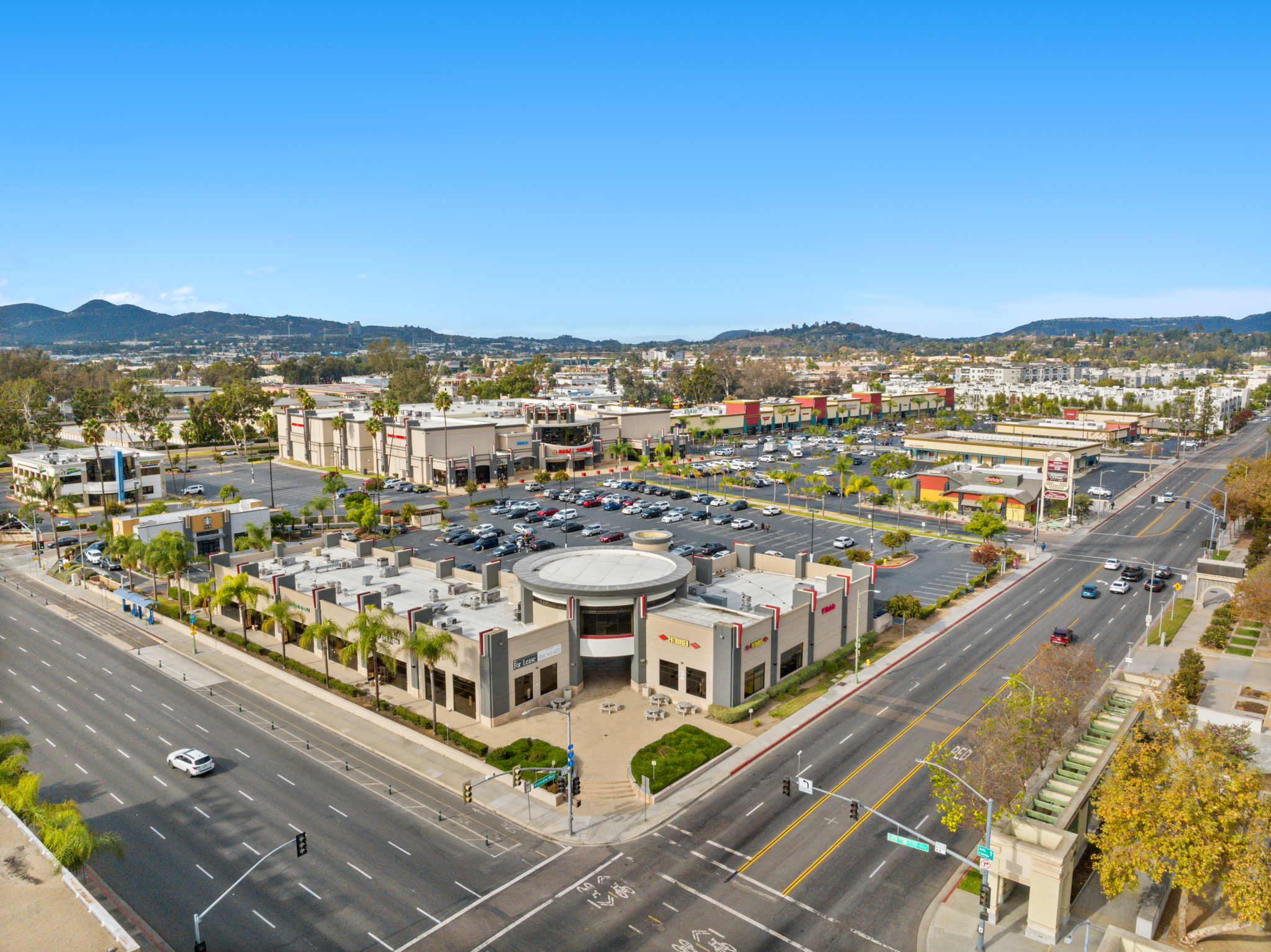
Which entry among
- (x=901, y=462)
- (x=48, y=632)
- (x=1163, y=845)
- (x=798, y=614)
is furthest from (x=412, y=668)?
(x=901, y=462)

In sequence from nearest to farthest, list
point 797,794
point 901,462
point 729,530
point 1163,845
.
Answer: point 1163,845 → point 797,794 → point 729,530 → point 901,462

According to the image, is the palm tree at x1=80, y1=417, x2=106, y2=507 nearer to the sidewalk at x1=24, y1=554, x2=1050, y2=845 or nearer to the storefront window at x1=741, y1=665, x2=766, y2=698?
the sidewalk at x1=24, y1=554, x2=1050, y2=845

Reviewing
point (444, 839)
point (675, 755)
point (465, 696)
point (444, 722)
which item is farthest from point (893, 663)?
point (444, 839)

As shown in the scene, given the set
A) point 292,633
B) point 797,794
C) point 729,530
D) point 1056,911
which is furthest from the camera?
point 729,530

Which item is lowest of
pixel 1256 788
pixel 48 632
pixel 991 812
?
pixel 48 632

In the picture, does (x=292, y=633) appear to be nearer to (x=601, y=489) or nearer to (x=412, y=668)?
(x=412, y=668)

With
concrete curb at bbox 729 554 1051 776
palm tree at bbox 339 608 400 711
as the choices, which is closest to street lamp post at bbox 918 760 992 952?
concrete curb at bbox 729 554 1051 776
